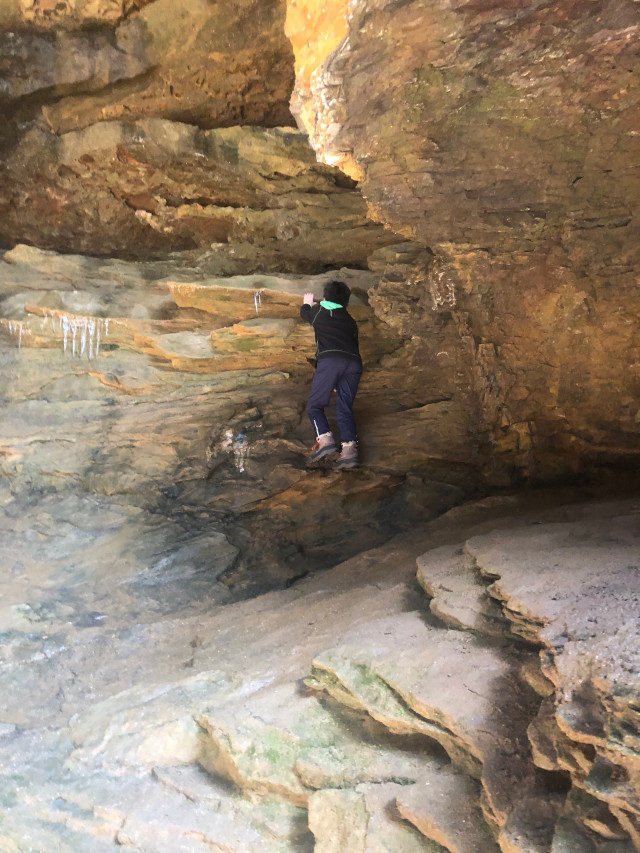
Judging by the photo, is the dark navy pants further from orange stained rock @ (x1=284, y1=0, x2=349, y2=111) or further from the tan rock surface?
orange stained rock @ (x1=284, y1=0, x2=349, y2=111)

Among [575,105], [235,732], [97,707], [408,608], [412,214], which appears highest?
[575,105]

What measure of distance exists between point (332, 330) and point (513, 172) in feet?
7.77

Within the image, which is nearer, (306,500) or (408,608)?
(408,608)

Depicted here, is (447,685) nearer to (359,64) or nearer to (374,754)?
(374,754)

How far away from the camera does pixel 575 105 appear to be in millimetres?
3324

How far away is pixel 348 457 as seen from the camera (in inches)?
240

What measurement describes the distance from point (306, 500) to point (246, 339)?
6.01 feet

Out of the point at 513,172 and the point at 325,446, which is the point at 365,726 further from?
the point at 513,172

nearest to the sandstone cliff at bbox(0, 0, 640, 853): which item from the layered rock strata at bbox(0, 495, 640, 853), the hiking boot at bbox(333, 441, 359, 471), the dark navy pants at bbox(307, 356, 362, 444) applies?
the layered rock strata at bbox(0, 495, 640, 853)

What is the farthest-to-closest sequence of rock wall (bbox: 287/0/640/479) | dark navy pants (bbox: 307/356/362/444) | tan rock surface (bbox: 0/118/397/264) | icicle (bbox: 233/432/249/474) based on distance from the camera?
icicle (bbox: 233/432/249/474)
tan rock surface (bbox: 0/118/397/264)
dark navy pants (bbox: 307/356/362/444)
rock wall (bbox: 287/0/640/479)

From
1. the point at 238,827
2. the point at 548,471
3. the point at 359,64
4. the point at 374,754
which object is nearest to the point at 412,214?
the point at 359,64

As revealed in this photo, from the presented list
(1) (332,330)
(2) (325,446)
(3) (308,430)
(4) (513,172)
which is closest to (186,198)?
(1) (332,330)

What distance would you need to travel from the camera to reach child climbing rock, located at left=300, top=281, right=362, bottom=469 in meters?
5.78

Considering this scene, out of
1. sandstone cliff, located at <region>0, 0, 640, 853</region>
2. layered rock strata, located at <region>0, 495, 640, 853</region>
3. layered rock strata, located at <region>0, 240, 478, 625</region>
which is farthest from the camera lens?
layered rock strata, located at <region>0, 240, 478, 625</region>
